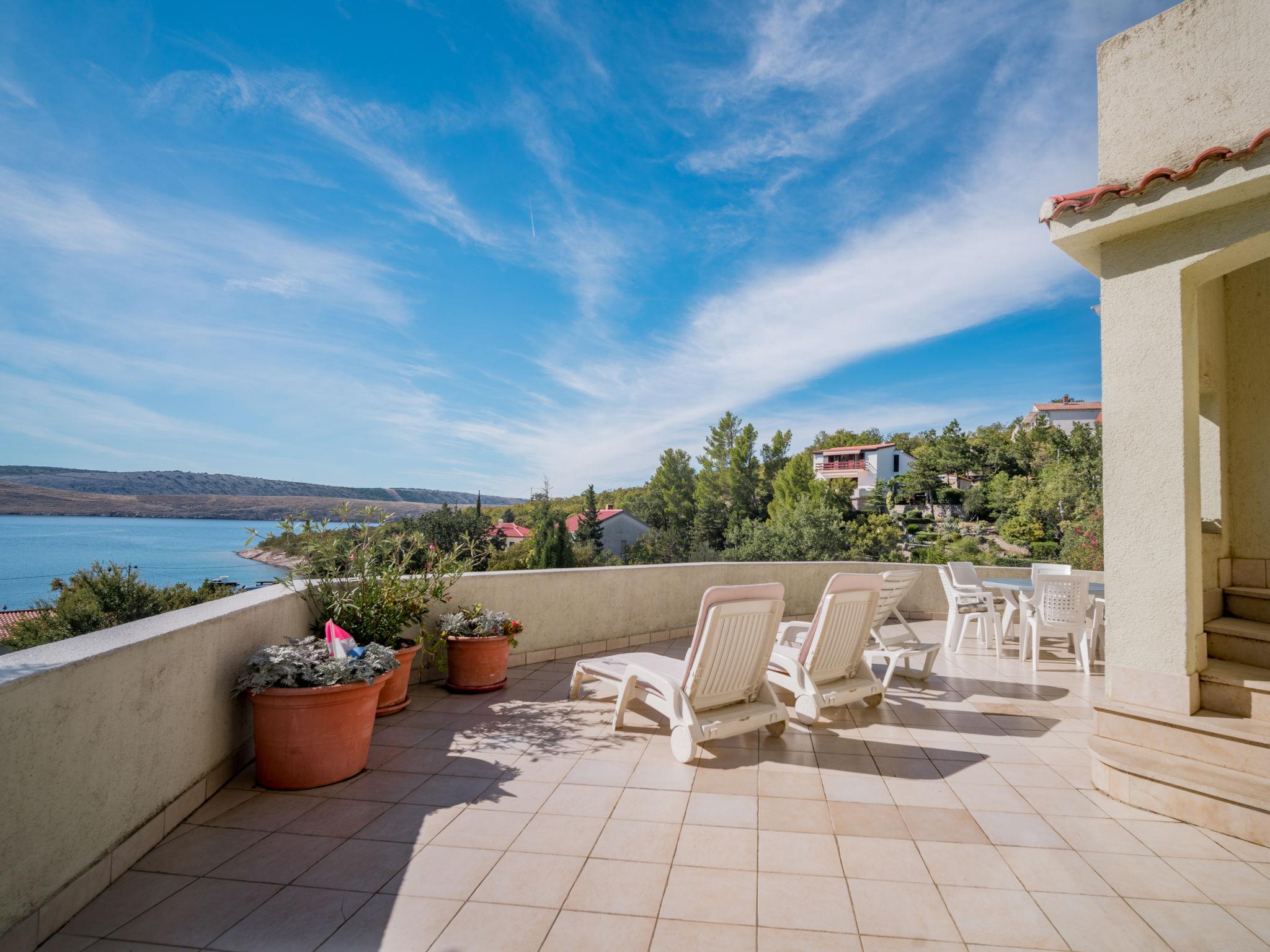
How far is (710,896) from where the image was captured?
93.0 inches

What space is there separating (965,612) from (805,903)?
20.6ft

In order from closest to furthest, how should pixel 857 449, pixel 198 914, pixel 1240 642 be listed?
pixel 198 914
pixel 1240 642
pixel 857 449

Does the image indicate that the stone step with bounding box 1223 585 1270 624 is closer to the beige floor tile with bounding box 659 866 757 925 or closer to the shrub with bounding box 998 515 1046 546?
the beige floor tile with bounding box 659 866 757 925

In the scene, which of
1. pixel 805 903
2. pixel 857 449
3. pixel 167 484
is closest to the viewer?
pixel 805 903

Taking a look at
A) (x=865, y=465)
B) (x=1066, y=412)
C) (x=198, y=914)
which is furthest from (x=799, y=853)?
(x=1066, y=412)

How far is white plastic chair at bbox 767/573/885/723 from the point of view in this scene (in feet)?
14.4

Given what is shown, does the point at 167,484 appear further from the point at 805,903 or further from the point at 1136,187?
the point at 1136,187

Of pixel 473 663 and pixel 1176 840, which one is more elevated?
pixel 473 663

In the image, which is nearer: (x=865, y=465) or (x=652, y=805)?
(x=652, y=805)

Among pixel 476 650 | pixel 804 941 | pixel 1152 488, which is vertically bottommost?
pixel 804 941

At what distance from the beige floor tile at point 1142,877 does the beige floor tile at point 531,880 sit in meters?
2.17

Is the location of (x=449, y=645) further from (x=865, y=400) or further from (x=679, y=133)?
(x=865, y=400)

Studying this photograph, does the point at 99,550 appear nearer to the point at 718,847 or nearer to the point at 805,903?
Result: the point at 718,847

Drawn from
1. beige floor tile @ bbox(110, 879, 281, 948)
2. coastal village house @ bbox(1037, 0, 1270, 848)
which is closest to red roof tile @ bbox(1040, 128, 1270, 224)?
coastal village house @ bbox(1037, 0, 1270, 848)
